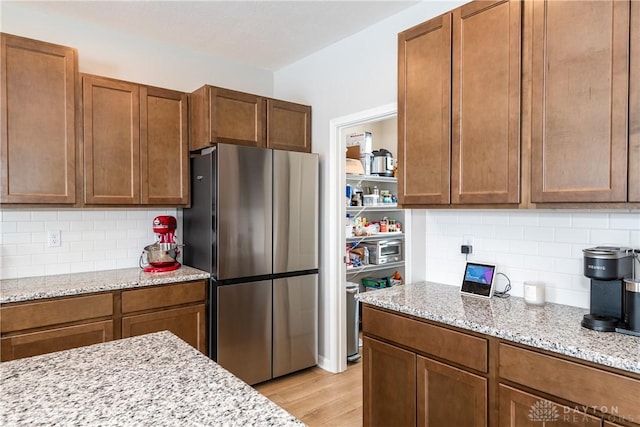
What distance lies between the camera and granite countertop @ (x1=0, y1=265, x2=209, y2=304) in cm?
233

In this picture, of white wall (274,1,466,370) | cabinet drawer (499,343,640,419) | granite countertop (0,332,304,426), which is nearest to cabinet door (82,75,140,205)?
white wall (274,1,466,370)

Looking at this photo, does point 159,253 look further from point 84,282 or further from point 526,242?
point 526,242

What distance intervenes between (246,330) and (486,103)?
2268 mm

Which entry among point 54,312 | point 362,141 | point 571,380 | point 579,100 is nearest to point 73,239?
point 54,312

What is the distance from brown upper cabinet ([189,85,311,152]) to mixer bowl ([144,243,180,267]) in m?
0.80

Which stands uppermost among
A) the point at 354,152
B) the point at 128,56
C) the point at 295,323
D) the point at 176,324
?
the point at 128,56

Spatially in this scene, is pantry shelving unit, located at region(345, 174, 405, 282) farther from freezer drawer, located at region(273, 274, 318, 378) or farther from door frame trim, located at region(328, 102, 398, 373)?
freezer drawer, located at region(273, 274, 318, 378)

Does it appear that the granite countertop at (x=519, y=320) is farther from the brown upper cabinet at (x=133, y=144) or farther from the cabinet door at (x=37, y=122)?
the cabinet door at (x=37, y=122)

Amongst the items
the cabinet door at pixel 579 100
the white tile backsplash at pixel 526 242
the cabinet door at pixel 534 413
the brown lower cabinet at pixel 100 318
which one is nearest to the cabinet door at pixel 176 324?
the brown lower cabinet at pixel 100 318

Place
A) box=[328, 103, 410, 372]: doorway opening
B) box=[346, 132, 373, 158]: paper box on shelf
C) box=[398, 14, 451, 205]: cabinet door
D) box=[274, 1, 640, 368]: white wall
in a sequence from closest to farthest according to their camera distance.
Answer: box=[274, 1, 640, 368]: white wall < box=[398, 14, 451, 205]: cabinet door < box=[328, 103, 410, 372]: doorway opening < box=[346, 132, 373, 158]: paper box on shelf

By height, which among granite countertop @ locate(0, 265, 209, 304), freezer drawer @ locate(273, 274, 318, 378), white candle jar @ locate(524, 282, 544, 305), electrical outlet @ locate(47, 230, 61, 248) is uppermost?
electrical outlet @ locate(47, 230, 61, 248)

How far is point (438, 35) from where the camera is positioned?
7.20 ft

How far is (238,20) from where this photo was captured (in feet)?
9.59

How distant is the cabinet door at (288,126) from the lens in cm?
327
